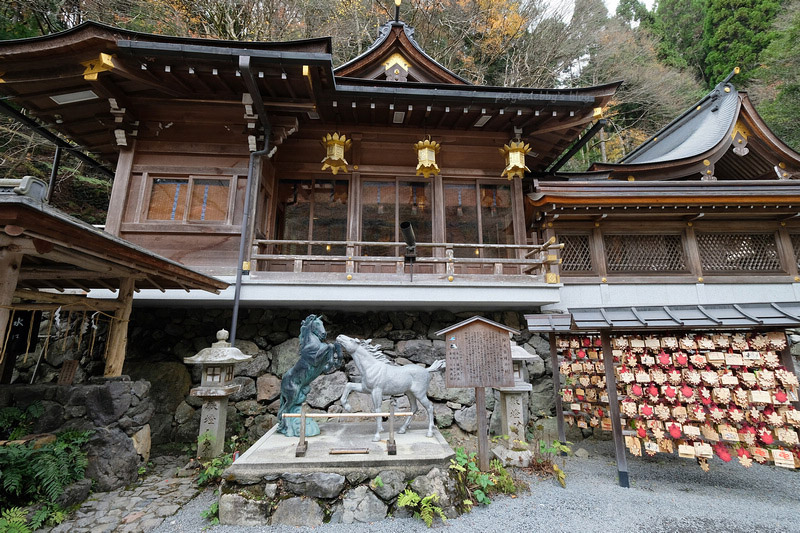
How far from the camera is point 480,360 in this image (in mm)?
4891

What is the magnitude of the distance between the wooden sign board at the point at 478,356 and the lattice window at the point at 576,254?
460cm

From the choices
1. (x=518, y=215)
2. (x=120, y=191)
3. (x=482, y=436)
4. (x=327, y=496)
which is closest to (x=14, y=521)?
(x=327, y=496)

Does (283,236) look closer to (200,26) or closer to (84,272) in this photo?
(84,272)

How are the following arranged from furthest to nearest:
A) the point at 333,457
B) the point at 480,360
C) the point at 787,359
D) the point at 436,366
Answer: the point at 436,366 < the point at 480,360 < the point at 787,359 < the point at 333,457

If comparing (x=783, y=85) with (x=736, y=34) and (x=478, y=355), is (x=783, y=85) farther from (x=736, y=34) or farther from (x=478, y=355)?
(x=478, y=355)

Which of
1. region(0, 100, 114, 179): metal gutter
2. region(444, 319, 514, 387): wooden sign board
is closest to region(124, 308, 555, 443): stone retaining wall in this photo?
region(444, 319, 514, 387): wooden sign board

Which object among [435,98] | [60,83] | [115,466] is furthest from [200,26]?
[115,466]

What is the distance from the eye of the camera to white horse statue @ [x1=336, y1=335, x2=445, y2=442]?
4961 mm

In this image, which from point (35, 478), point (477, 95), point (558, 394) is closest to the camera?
point (35, 478)

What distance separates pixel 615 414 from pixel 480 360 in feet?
7.71

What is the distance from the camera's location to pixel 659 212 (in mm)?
8336

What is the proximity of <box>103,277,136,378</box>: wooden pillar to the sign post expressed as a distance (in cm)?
506

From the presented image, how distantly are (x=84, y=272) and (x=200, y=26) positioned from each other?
1520 centimetres

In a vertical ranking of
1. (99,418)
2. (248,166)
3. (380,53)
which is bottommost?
(99,418)
